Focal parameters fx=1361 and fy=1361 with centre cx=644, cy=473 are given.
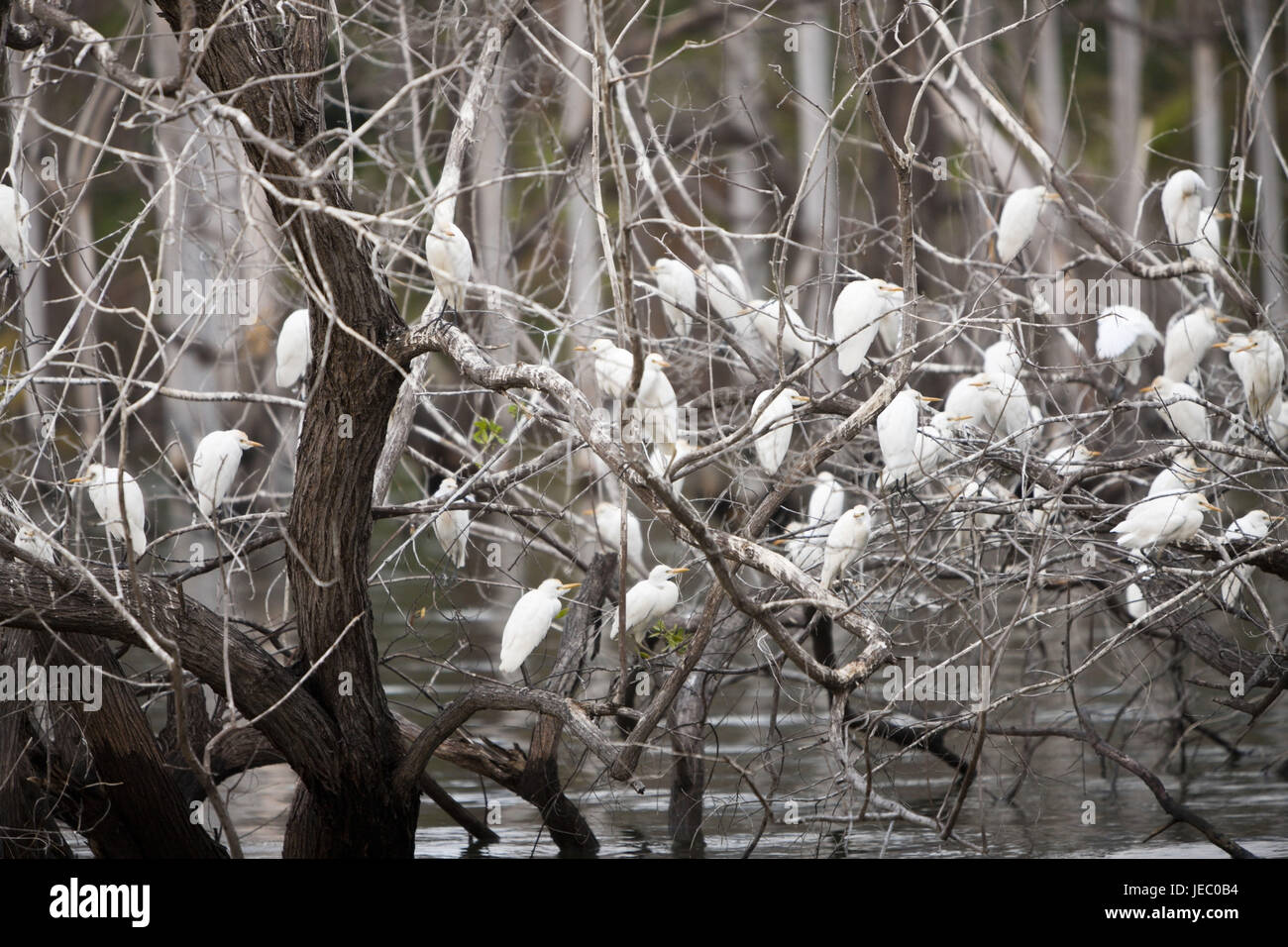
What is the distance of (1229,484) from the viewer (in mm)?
3795

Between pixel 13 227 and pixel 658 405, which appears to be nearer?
pixel 13 227

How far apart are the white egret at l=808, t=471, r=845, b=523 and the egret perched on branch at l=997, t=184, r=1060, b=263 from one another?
3.30 feet

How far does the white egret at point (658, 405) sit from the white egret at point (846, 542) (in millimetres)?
549

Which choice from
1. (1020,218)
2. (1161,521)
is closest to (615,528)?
(1020,218)

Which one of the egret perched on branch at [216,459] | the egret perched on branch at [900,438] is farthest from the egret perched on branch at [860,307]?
the egret perched on branch at [216,459]

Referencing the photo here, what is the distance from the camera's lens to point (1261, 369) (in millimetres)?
4137

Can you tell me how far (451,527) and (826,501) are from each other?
4.27ft

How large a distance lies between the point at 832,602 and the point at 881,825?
97.4 inches

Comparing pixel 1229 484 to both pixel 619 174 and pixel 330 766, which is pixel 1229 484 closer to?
pixel 619 174

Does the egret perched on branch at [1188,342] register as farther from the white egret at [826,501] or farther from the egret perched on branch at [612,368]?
the egret perched on branch at [612,368]

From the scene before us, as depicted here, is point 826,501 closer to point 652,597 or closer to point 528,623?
point 652,597

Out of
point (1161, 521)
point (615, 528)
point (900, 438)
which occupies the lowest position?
point (615, 528)

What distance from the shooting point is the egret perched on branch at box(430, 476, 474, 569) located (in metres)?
4.11
